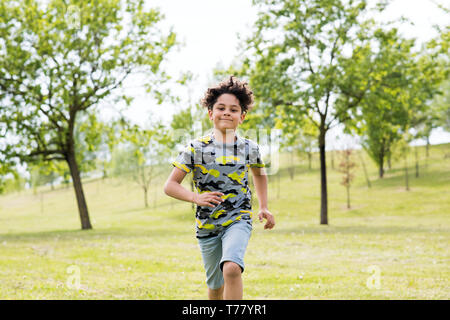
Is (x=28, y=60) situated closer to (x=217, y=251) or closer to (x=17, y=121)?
(x=17, y=121)

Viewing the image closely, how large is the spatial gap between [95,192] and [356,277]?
76.4 m

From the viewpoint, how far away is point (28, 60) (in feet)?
81.4

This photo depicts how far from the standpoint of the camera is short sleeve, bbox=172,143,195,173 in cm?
464

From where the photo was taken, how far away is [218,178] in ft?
15.3

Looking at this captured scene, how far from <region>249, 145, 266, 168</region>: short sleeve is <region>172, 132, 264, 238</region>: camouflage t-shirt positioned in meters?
0.11

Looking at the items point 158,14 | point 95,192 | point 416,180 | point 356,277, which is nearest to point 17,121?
point 158,14

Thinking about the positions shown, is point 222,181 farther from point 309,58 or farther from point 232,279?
point 309,58

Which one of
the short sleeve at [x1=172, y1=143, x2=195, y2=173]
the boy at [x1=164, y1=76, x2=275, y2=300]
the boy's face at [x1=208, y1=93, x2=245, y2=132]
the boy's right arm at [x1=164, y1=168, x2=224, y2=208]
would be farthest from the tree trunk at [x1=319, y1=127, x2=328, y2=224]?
the boy's right arm at [x1=164, y1=168, x2=224, y2=208]

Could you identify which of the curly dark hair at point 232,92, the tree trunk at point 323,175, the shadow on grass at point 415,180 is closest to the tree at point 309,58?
the tree trunk at point 323,175

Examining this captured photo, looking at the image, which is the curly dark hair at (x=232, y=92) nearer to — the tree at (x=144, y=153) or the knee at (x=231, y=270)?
the knee at (x=231, y=270)

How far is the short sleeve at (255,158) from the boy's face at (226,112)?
0.33 metres

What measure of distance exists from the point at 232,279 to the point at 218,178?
3.26ft

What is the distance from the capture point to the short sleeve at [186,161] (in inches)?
183
